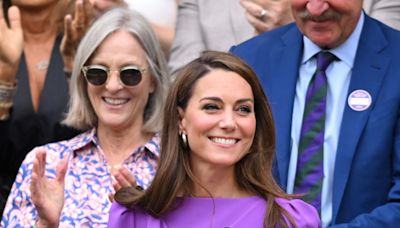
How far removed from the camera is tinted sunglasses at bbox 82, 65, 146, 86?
17.9 feet

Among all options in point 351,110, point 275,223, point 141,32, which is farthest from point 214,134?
point 141,32

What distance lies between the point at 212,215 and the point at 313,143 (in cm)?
78

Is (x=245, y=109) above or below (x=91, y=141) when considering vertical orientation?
above

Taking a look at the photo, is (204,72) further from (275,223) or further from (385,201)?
(385,201)

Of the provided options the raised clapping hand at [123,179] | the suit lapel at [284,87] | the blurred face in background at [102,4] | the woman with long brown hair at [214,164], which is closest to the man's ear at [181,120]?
the woman with long brown hair at [214,164]

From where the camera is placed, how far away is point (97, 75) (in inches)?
215

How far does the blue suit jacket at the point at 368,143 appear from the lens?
188 inches

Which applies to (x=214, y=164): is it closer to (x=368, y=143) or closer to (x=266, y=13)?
(x=368, y=143)

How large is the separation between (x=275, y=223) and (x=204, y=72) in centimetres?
71

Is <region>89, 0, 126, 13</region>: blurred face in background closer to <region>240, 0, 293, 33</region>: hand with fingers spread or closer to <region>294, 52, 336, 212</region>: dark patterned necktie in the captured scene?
<region>240, 0, 293, 33</region>: hand with fingers spread

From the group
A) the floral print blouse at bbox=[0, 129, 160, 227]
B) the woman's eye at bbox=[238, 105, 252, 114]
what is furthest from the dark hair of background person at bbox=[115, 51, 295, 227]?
the floral print blouse at bbox=[0, 129, 160, 227]

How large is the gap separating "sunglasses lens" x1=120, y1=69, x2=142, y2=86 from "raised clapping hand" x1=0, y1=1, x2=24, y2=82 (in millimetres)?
732

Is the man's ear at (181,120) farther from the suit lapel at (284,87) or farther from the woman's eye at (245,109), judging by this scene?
the suit lapel at (284,87)

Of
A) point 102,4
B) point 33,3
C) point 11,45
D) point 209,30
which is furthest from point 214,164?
point 33,3
